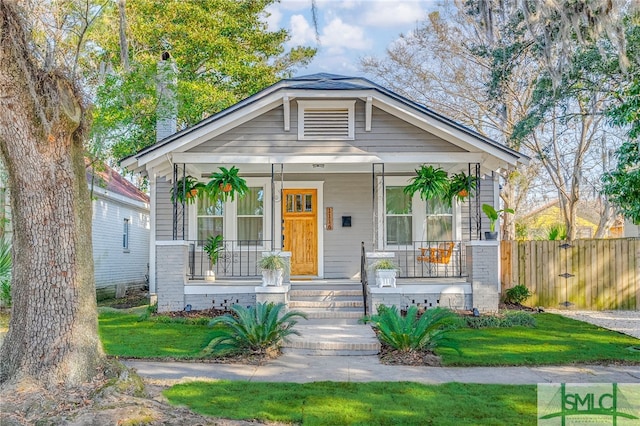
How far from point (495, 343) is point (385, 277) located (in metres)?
2.56

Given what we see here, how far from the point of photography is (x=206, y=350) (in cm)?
745

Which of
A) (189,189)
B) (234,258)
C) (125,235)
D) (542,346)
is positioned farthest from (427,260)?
(125,235)

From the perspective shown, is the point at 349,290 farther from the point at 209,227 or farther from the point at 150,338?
the point at 150,338

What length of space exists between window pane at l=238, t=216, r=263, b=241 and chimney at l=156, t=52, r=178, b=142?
3467 mm

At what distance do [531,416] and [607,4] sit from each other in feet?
21.6

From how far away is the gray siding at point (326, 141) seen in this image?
1147cm

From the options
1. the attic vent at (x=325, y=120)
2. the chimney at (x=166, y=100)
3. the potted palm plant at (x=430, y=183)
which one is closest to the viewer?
the potted palm plant at (x=430, y=183)

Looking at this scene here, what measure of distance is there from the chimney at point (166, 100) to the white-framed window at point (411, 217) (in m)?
6.08

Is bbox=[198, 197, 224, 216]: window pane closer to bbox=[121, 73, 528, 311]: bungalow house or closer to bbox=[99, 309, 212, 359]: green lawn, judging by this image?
bbox=[121, 73, 528, 311]: bungalow house

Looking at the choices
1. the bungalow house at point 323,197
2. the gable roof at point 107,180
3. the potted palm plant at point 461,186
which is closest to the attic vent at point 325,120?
the bungalow house at point 323,197

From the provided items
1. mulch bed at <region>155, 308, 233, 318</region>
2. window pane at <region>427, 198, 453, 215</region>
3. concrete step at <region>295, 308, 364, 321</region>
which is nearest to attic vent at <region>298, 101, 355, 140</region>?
window pane at <region>427, 198, 453, 215</region>

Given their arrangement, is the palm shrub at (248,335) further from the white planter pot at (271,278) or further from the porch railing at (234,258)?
the porch railing at (234,258)

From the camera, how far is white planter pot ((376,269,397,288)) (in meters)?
10.3

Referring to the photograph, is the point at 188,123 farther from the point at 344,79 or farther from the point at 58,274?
the point at 58,274
